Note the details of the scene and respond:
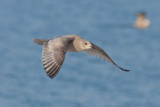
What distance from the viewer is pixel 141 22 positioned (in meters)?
23.3

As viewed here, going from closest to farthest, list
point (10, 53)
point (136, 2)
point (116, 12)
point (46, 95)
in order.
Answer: point (46, 95) < point (10, 53) < point (116, 12) < point (136, 2)

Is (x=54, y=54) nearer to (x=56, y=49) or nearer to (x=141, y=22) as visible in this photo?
(x=56, y=49)

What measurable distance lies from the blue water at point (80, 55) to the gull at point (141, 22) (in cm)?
24

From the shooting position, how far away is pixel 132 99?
1691 centimetres

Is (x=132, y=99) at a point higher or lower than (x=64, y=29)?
lower

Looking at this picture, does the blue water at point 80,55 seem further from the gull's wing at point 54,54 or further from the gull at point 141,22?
→ the gull's wing at point 54,54

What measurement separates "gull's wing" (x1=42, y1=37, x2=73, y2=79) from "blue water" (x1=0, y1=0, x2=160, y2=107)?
23.5 ft

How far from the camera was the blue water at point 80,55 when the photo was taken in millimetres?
16672

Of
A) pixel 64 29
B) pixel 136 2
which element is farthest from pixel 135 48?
pixel 136 2

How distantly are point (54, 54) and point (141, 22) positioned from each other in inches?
597

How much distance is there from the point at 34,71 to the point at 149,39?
247 inches

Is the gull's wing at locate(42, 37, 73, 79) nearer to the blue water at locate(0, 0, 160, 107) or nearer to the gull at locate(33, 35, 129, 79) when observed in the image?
the gull at locate(33, 35, 129, 79)

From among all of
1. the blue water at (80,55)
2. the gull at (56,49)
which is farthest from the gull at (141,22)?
the gull at (56,49)

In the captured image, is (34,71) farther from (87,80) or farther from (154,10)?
(154,10)
